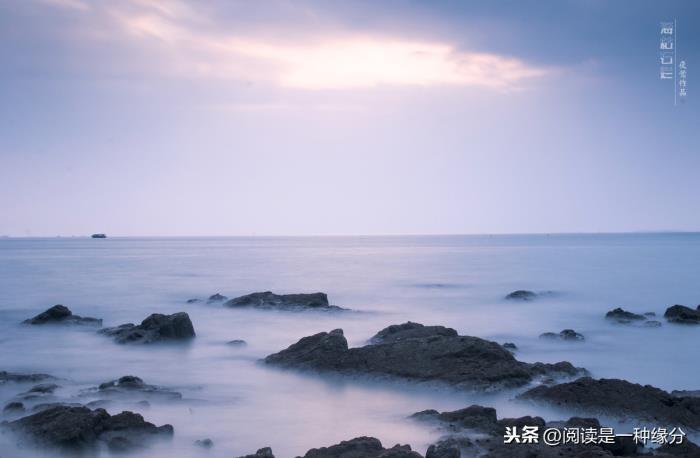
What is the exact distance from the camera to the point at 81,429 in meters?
8.78

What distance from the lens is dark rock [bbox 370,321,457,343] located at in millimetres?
15125

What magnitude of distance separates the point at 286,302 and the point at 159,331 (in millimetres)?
8146

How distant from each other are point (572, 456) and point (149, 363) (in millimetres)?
10822

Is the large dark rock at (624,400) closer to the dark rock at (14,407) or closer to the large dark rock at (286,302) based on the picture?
the dark rock at (14,407)

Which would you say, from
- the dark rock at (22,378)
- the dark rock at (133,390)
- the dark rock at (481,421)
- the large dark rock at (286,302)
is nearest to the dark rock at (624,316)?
the large dark rock at (286,302)

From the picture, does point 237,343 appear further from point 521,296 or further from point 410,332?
point 521,296

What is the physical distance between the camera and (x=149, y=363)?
15.6 meters

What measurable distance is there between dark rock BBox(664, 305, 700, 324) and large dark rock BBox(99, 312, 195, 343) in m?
15.1

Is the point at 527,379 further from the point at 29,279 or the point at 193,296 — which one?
the point at 29,279

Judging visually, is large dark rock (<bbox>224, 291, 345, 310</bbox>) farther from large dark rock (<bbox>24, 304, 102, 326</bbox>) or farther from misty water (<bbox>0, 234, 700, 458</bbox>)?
large dark rock (<bbox>24, 304, 102, 326</bbox>)

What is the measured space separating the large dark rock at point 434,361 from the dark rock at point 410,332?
116 centimetres

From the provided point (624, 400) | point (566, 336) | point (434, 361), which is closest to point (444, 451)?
point (624, 400)

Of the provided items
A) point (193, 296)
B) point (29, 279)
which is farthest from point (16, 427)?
point (29, 279)

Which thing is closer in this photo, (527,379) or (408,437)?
(408,437)
